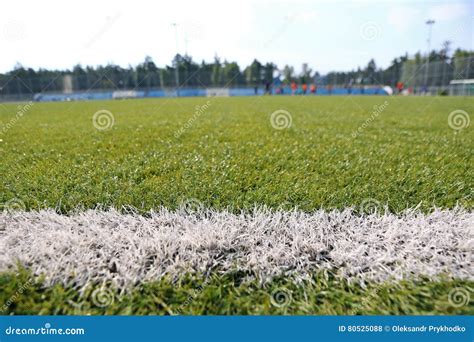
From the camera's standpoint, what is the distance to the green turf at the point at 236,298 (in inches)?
55.1

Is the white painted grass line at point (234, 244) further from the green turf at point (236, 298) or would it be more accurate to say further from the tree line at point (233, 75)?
the tree line at point (233, 75)

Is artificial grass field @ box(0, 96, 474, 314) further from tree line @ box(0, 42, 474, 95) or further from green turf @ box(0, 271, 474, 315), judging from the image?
tree line @ box(0, 42, 474, 95)

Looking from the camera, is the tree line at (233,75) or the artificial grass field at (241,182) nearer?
the artificial grass field at (241,182)

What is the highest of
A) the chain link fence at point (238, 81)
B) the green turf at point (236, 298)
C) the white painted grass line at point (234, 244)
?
the chain link fence at point (238, 81)

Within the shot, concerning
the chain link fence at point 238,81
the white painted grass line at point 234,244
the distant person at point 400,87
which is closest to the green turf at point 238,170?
the white painted grass line at point 234,244

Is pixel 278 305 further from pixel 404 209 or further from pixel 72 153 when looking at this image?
pixel 72 153

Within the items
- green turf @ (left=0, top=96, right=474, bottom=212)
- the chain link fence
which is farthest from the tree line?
green turf @ (left=0, top=96, right=474, bottom=212)

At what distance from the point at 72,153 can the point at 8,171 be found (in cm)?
85

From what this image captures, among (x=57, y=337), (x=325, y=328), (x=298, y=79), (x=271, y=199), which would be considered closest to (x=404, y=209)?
(x=271, y=199)

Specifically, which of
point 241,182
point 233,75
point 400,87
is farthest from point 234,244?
point 400,87

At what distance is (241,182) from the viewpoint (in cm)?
272

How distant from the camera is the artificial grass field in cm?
143

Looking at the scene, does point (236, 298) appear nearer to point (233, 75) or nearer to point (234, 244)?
point (234, 244)

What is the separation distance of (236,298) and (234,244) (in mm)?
410
